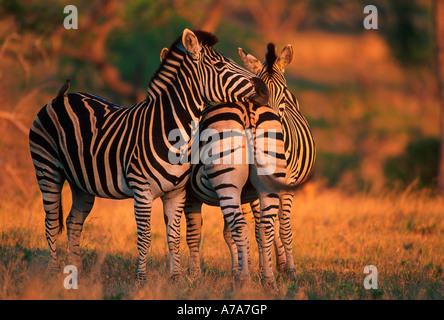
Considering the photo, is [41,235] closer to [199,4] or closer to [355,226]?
[355,226]

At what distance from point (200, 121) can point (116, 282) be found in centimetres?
197

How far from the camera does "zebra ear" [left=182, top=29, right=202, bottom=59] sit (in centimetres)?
563

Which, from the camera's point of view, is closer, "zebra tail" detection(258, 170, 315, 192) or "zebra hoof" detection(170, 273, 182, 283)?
"zebra tail" detection(258, 170, 315, 192)

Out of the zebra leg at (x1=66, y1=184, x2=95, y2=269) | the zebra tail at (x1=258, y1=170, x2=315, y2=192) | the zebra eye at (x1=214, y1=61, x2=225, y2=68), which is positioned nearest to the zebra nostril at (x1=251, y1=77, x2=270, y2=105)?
the zebra eye at (x1=214, y1=61, x2=225, y2=68)

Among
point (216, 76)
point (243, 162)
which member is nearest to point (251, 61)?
point (216, 76)

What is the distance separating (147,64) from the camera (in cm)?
2069

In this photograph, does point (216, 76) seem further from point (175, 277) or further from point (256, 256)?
point (256, 256)

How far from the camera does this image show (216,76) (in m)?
5.65

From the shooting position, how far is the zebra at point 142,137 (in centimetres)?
567

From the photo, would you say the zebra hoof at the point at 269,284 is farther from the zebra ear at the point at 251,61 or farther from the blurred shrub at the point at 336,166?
the blurred shrub at the point at 336,166

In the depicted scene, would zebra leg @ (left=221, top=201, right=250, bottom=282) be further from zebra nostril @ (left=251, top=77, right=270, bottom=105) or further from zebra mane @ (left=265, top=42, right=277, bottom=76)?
zebra mane @ (left=265, top=42, right=277, bottom=76)

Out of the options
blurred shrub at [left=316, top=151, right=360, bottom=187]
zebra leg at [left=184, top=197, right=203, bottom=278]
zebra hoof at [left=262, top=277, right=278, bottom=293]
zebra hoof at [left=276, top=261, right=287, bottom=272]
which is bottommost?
zebra hoof at [left=262, top=277, right=278, bottom=293]

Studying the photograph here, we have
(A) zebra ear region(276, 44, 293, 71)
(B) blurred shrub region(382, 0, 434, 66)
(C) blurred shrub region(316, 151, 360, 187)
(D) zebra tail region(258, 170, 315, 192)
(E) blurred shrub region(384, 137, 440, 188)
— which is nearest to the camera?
(D) zebra tail region(258, 170, 315, 192)

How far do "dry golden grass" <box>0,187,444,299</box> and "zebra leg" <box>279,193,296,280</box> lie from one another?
6.0 inches
